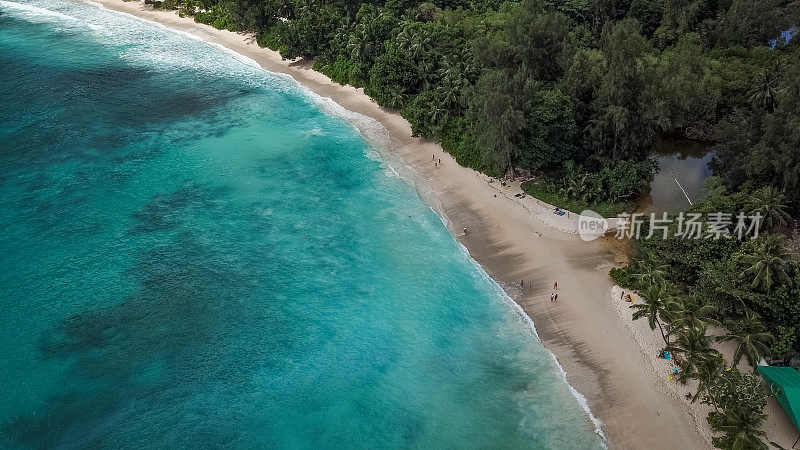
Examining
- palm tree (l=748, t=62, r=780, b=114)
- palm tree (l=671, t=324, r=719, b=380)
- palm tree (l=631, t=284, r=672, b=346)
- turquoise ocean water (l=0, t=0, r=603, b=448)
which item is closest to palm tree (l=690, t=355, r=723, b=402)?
palm tree (l=671, t=324, r=719, b=380)

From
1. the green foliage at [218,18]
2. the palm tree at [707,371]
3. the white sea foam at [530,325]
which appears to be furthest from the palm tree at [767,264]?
the green foliage at [218,18]

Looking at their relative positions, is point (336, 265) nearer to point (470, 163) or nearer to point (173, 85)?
point (470, 163)

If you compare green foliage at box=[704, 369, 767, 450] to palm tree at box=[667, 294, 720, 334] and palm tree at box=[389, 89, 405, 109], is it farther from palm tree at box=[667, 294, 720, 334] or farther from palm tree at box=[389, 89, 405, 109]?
palm tree at box=[389, 89, 405, 109]

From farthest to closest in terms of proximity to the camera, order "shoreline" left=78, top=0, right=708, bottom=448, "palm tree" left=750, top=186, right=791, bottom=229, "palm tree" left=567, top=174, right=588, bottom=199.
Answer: "palm tree" left=567, top=174, right=588, bottom=199
"palm tree" left=750, top=186, right=791, bottom=229
"shoreline" left=78, top=0, right=708, bottom=448

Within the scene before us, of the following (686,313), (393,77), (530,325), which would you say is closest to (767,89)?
(686,313)

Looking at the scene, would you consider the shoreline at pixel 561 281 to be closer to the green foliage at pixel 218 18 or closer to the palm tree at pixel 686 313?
the palm tree at pixel 686 313

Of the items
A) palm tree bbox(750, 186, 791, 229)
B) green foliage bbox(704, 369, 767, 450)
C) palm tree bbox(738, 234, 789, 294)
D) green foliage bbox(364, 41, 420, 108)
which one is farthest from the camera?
green foliage bbox(364, 41, 420, 108)

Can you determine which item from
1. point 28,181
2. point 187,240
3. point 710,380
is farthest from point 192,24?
point 710,380
